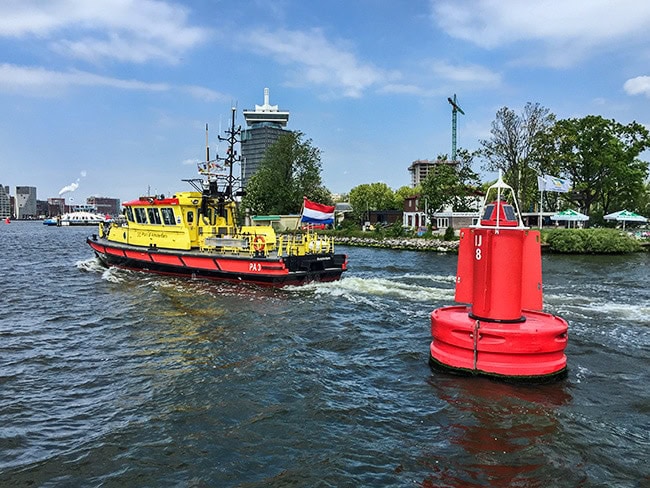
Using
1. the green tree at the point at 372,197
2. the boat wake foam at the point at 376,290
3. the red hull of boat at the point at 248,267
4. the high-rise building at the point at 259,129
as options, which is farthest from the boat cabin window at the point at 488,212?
the high-rise building at the point at 259,129

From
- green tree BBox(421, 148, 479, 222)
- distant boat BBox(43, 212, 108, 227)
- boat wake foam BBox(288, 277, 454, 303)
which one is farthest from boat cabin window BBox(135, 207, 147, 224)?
distant boat BBox(43, 212, 108, 227)

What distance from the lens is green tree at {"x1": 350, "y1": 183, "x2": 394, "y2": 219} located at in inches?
4017

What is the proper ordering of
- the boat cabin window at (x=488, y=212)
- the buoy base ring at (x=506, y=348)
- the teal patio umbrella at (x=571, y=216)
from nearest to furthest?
the buoy base ring at (x=506, y=348), the boat cabin window at (x=488, y=212), the teal patio umbrella at (x=571, y=216)

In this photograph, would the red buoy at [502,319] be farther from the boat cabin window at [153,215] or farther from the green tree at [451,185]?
the green tree at [451,185]

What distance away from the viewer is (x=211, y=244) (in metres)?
23.3

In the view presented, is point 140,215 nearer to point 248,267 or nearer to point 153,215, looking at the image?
point 153,215

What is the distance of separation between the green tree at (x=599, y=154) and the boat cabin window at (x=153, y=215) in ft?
139

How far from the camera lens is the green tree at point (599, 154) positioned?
168 feet

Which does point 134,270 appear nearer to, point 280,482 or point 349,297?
point 349,297

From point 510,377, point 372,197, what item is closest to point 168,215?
point 510,377

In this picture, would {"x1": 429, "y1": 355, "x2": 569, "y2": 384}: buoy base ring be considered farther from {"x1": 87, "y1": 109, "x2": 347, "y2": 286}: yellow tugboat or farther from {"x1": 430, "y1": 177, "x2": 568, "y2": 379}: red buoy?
{"x1": 87, "y1": 109, "x2": 347, "y2": 286}: yellow tugboat

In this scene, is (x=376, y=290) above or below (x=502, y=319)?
below

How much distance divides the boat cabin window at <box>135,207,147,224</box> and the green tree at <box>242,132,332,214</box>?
45.6m

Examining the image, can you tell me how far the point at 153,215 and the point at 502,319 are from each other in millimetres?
21546
